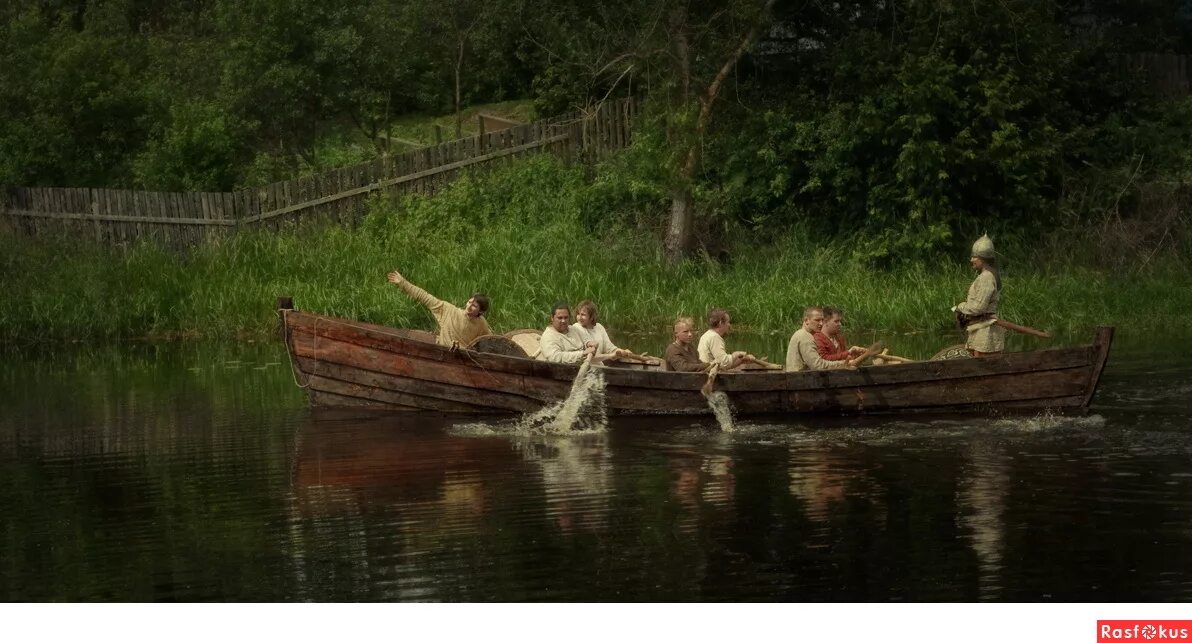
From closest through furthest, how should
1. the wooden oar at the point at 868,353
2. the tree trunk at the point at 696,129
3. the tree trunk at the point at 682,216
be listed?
the wooden oar at the point at 868,353 < the tree trunk at the point at 696,129 < the tree trunk at the point at 682,216

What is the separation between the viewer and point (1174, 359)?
1842cm

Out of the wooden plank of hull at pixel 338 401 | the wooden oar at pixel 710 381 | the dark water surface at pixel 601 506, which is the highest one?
the wooden oar at pixel 710 381

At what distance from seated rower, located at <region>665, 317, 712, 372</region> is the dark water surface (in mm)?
584

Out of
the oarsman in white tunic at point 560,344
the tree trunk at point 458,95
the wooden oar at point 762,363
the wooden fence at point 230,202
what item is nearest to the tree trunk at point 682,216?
the wooden fence at point 230,202

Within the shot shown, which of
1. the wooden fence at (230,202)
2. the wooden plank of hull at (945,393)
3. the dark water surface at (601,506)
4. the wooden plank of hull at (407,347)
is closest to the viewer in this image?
the dark water surface at (601,506)

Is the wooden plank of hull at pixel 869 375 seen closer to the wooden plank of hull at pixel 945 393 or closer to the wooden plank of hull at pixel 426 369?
the wooden plank of hull at pixel 945 393

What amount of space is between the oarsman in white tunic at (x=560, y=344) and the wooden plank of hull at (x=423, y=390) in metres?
0.57

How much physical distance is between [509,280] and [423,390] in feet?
22.2

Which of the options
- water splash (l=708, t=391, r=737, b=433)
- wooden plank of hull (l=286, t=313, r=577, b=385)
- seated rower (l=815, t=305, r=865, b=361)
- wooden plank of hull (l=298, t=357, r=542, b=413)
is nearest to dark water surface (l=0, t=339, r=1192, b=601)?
water splash (l=708, t=391, r=737, b=433)

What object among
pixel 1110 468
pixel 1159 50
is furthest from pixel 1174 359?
pixel 1159 50

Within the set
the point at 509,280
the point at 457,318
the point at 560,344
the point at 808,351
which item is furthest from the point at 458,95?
the point at 808,351

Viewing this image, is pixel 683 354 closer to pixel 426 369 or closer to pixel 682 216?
pixel 426 369

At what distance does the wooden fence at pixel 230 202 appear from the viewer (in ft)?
89.5

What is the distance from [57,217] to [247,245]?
357 cm
